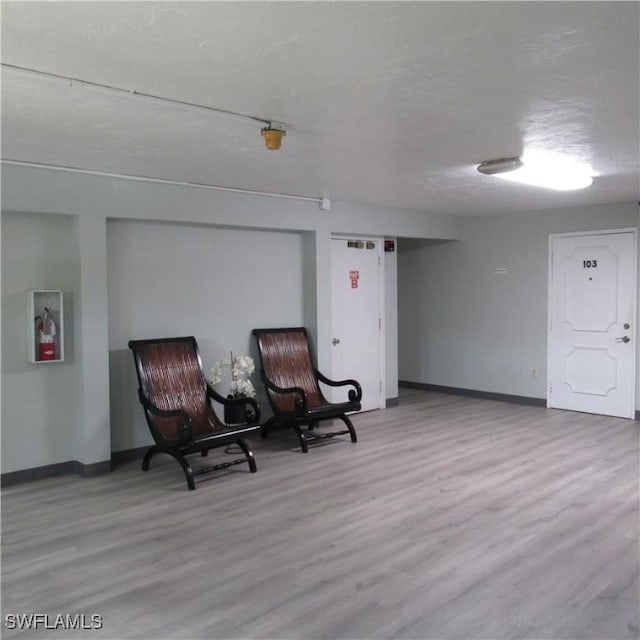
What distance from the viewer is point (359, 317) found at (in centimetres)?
717

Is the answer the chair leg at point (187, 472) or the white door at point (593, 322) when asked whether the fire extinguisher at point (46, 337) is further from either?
the white door at point (593, 322)

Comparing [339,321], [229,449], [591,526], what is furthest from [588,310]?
[229,449]

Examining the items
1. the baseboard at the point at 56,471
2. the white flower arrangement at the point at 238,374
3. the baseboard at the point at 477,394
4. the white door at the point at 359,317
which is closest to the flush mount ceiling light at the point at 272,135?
the white flower arrangement at the point at 238,374

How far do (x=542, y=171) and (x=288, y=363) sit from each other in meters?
2.96

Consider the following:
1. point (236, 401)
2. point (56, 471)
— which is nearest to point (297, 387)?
point (236, 401)

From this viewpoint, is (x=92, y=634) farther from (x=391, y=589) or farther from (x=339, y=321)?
(x=339, y=321)

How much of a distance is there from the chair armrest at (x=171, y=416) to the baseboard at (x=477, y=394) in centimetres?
463

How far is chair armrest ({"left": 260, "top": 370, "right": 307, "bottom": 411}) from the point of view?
5.53 metres

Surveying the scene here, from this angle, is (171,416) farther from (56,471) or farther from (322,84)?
(322,84)

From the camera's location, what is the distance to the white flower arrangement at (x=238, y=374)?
5.46 meters

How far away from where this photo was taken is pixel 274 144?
11.1ft

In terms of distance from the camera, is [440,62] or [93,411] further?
[93,411]

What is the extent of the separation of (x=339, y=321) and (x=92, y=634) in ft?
15.4

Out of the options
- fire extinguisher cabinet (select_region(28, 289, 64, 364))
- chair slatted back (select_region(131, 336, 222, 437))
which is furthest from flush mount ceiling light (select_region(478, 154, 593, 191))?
fire extinguisher cabinet (select_region(28, 289, 64, 364))
